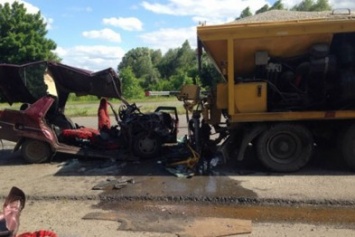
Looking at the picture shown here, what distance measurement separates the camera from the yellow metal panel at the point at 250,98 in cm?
766

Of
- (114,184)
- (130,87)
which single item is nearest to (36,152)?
(114,184)

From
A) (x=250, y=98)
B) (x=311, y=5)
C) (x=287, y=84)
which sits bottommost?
(x=250, y=98)

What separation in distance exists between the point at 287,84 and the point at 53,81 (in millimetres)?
4598

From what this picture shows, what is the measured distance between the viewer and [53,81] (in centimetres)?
938

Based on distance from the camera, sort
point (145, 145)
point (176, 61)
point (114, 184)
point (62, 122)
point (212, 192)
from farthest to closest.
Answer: point (176, 61)
point (62, 122)
point (145, 145)
point (114, 184)
point (212, 192)

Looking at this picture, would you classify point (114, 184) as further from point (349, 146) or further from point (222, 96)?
point (349, 146)

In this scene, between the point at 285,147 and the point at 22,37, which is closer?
the point at 285,147

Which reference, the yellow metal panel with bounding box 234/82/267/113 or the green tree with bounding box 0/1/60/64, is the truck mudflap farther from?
the green tree with bounding box 0/1/60/64

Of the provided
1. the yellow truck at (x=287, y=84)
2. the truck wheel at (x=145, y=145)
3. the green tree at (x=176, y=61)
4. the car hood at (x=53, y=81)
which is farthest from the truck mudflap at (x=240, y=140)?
the green tree at (x=176, y=61)

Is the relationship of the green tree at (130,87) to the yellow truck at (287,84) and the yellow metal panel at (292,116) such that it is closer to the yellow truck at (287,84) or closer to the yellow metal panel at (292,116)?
the yellow truck at (287,84)

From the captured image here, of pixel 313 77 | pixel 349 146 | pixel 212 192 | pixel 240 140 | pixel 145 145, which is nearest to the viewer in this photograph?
pixel 212 192

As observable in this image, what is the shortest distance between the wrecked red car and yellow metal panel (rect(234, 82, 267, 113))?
5.91 feet

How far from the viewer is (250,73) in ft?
26.7

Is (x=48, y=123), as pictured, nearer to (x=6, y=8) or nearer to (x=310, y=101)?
(x=310, y=101)
